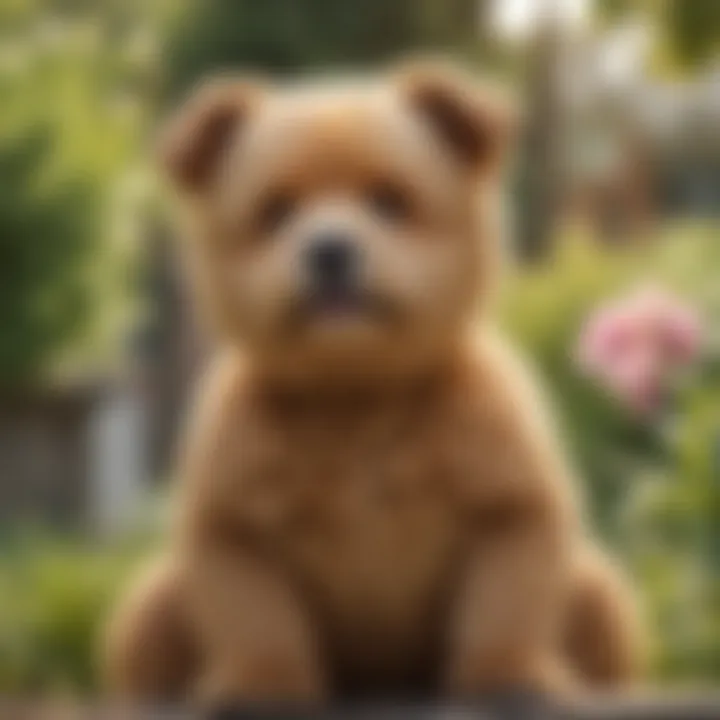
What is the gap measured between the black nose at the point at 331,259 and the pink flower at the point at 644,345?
369mm

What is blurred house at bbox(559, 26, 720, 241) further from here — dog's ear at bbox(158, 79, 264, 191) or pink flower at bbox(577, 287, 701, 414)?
dog's ear at bbox(158, 79, 264, 191)

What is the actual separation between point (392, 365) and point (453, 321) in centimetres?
4

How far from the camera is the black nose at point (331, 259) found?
3.09 ft

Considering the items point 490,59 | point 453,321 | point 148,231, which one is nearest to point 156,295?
point 148,231

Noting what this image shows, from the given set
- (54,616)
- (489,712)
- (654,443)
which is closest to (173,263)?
(54,616)

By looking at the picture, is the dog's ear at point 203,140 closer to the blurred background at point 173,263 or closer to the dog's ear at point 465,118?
the dog's ear at point 465,118

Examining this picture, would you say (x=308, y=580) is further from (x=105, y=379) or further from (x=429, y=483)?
(x=105, y=379)

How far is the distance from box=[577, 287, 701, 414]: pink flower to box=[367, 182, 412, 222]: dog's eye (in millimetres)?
330

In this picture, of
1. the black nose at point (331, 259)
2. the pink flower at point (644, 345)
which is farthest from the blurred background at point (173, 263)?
the black nose at point (331, 259)

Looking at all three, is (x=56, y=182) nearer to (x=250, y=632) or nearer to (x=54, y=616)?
(x=54, y=616)

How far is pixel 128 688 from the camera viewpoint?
41.9 inches

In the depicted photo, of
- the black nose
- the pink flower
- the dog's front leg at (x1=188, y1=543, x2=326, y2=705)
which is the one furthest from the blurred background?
the black nose

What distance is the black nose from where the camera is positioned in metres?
0.94

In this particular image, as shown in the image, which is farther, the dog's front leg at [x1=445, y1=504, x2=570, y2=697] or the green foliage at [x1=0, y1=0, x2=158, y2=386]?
the green foliage at [x1=0, y1=0, x2=158, y2=386]
